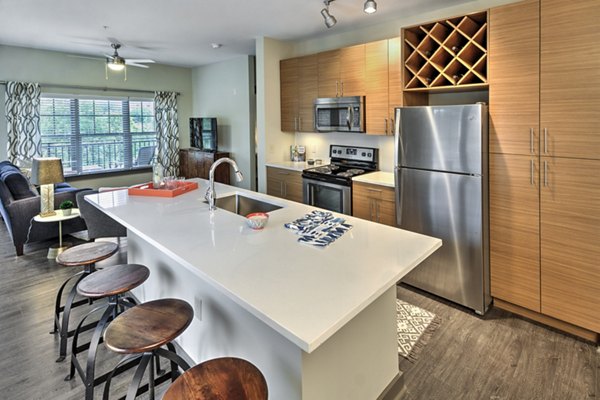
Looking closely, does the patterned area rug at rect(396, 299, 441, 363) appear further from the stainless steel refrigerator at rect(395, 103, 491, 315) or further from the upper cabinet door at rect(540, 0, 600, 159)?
the upper cabinet door at rect(540, 0, 600, 159)

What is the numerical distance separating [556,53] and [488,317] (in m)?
2.00

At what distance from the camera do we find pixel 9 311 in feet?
9.58

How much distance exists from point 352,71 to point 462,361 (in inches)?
124

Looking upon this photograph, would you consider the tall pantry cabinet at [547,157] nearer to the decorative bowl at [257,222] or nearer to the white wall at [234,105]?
the decorative bowl at [257,222]

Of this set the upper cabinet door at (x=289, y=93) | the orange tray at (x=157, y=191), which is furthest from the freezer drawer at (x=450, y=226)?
the upper cabinet door at (x=289, y=93)

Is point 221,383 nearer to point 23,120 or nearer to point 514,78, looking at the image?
point 514,78

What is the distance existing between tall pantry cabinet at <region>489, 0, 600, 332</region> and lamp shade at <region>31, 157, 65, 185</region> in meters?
4.56

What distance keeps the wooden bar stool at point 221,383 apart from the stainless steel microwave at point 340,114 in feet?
10.7

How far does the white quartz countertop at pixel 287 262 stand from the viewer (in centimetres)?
116

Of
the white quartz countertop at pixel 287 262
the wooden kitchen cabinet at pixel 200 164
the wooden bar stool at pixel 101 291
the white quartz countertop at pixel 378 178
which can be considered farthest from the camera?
the wooden kitchen cabinet at pixel 200 164

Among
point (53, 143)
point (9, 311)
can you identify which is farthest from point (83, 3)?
point (53, 143)

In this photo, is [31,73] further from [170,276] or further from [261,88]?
[170,276]

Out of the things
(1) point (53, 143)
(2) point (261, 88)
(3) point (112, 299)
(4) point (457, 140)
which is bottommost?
(3) point (112, 299)

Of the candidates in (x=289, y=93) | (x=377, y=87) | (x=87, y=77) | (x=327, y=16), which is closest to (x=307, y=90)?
(x=289, y=93)
